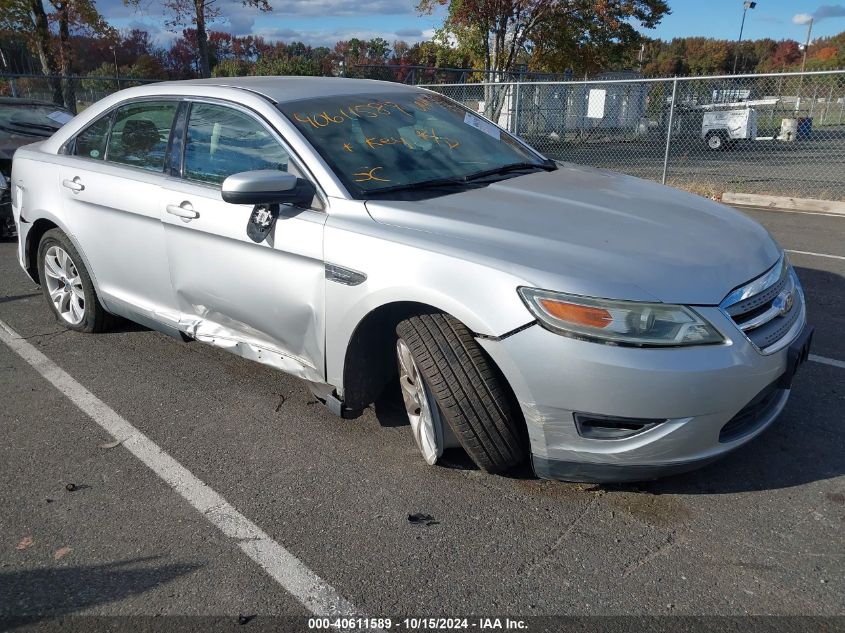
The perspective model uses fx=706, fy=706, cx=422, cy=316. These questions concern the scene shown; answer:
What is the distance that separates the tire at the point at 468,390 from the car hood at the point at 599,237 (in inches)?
13.4

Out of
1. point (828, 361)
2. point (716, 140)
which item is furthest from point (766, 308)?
point (716, 140)

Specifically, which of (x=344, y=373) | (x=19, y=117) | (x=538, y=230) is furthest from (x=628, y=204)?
(x=19, y=117)

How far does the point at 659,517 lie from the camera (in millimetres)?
2783

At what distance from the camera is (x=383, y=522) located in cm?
281

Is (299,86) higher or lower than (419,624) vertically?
higher

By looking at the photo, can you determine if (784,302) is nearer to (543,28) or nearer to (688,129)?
(688,129)

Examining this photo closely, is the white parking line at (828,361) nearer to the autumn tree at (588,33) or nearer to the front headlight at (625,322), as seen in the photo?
the front headlight at (625,322)

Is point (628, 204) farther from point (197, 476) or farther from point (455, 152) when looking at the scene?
point (197, 476)

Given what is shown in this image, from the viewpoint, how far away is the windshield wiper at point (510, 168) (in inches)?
144

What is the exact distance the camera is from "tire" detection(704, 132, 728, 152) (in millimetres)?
19438

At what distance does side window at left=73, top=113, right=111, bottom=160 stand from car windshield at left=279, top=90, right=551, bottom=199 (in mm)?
1574

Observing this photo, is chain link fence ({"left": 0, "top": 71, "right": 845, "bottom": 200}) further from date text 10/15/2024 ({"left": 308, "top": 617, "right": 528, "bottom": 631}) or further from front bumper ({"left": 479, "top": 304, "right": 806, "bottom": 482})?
date text 10/15/2024 ({"left": 308, "top": 617, "right": 528, "bottom": 631})

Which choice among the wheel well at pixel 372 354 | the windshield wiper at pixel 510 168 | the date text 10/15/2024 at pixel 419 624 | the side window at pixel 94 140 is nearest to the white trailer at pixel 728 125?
the windshield wiper at pixel 510 168

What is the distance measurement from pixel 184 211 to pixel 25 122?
6081 millimetres
